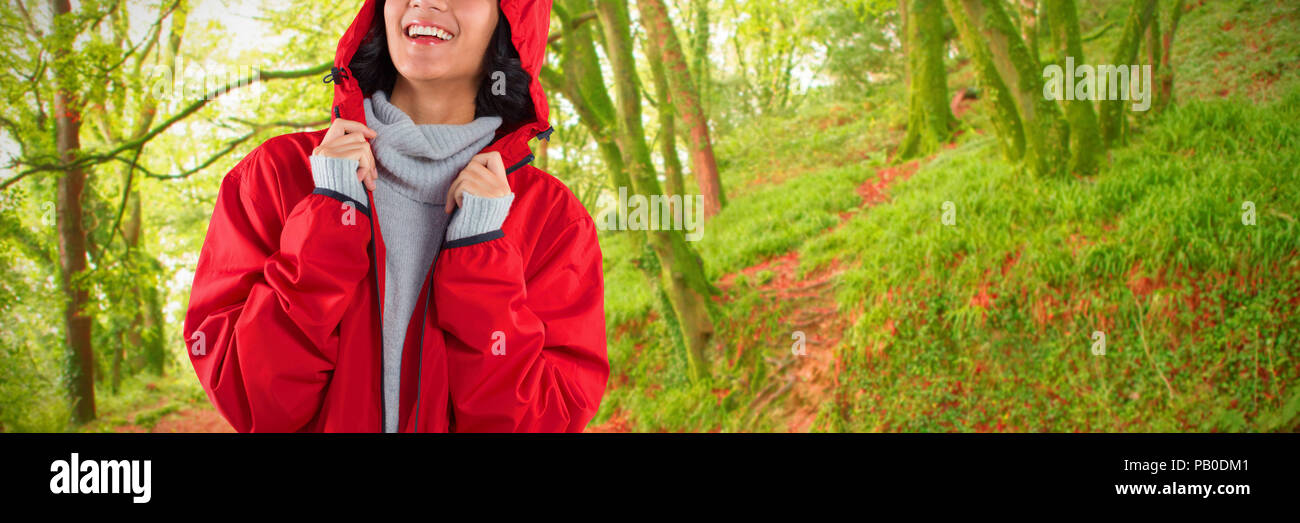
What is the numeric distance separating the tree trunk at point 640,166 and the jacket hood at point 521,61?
4.10 m

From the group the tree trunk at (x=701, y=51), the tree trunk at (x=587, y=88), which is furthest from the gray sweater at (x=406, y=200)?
the tree trunk at (x=701, y=51)

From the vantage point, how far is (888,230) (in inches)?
231

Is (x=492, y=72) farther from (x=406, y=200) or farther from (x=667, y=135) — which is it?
(x=667, y=135)

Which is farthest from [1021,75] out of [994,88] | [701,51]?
[701,51]

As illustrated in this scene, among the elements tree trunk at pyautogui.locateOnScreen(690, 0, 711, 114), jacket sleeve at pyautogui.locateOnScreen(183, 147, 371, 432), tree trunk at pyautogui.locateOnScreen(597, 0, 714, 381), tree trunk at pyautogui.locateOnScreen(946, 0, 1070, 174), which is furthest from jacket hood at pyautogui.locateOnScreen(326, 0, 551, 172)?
tree trunk at pyautogui.locateOnScreen(690, 0, 711, 114)

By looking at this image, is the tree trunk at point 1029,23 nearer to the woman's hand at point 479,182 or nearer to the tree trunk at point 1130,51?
the tree trunk at point 1130,51

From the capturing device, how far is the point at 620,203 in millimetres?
5773

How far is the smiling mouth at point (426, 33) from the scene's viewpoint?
124 centimetres

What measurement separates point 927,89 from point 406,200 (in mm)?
7018
